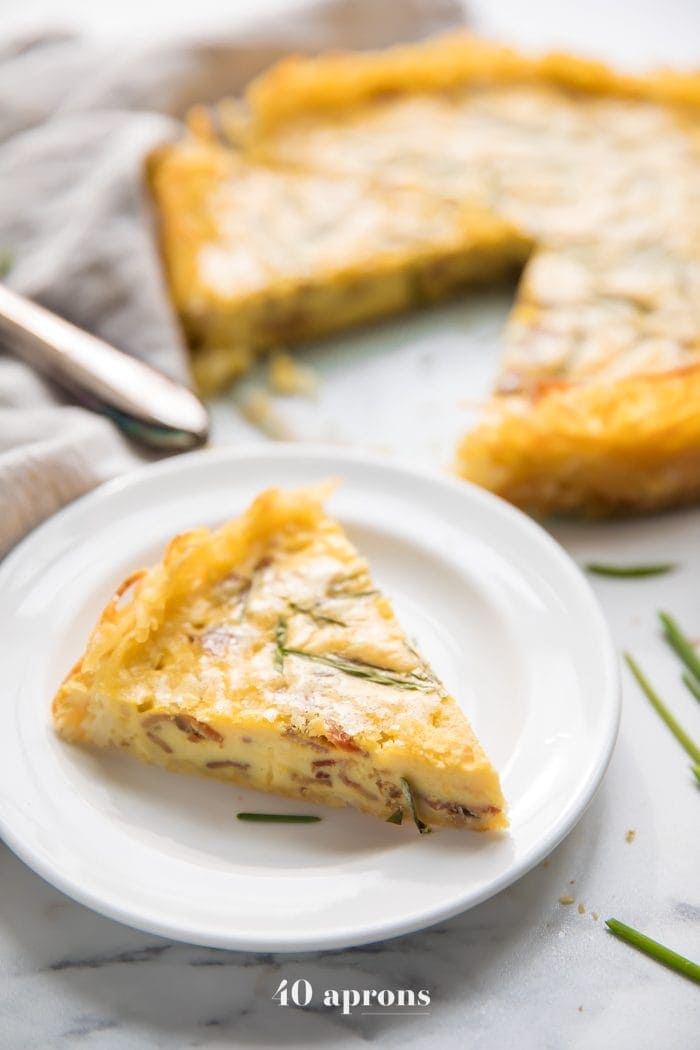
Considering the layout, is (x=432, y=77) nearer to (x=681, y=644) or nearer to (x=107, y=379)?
Answer: (x=107, y=379)

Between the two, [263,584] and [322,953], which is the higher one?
[263,584]

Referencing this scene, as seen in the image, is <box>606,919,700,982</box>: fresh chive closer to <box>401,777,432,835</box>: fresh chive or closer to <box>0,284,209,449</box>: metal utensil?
<box>401,777,432,835</box>: fresh chive

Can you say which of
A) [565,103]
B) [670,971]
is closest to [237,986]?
[670,971]

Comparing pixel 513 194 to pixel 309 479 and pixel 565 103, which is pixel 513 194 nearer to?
pixel 565 103

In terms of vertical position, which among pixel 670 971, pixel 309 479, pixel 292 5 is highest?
pixel 292 5

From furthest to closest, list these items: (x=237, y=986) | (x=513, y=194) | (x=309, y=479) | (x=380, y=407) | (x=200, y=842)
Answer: (x=513, y=194) → (x=380, y=407) → (x=309, y=479) → (x=200, y=842) → (x=237, y=986)

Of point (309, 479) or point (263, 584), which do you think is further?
point (309, 479)

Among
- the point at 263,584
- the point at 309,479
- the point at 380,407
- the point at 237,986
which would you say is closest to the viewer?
the point at 237,986

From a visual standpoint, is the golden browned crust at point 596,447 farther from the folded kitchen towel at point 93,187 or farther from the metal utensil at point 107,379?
the folded kitchen towel at point 93,187
